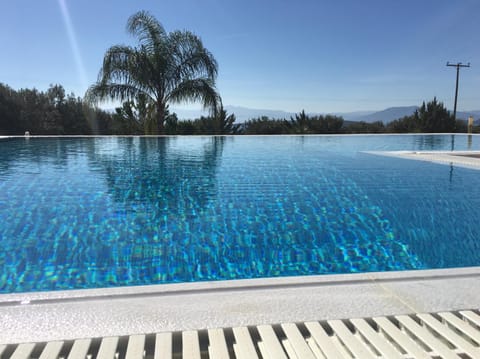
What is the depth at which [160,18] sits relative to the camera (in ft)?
45.5

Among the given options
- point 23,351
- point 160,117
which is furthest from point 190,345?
point 160,117

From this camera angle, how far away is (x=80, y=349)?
137 centimetres

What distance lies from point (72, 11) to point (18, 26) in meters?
2.75

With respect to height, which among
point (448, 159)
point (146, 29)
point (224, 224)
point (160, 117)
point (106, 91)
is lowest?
point (224, 224)

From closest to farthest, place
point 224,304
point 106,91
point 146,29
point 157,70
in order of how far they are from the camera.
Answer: point 224,304, point 106,91, point 157,70, point 146,29

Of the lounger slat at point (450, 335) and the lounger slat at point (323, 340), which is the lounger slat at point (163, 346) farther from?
the lounger slat at point (450, 335)

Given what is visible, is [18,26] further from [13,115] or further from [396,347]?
[396,347]

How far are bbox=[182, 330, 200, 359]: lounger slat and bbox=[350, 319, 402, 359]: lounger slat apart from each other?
0.72m

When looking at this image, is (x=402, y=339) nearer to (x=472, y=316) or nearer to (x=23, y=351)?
(x=472, y=316)

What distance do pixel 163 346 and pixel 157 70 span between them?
13.5 metres

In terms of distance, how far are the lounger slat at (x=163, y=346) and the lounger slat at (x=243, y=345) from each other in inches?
10.7

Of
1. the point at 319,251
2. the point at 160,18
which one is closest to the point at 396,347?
the point at 319,251

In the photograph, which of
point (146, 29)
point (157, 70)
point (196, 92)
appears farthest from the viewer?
point (196, 92)

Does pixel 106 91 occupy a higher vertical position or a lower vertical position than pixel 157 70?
lower
